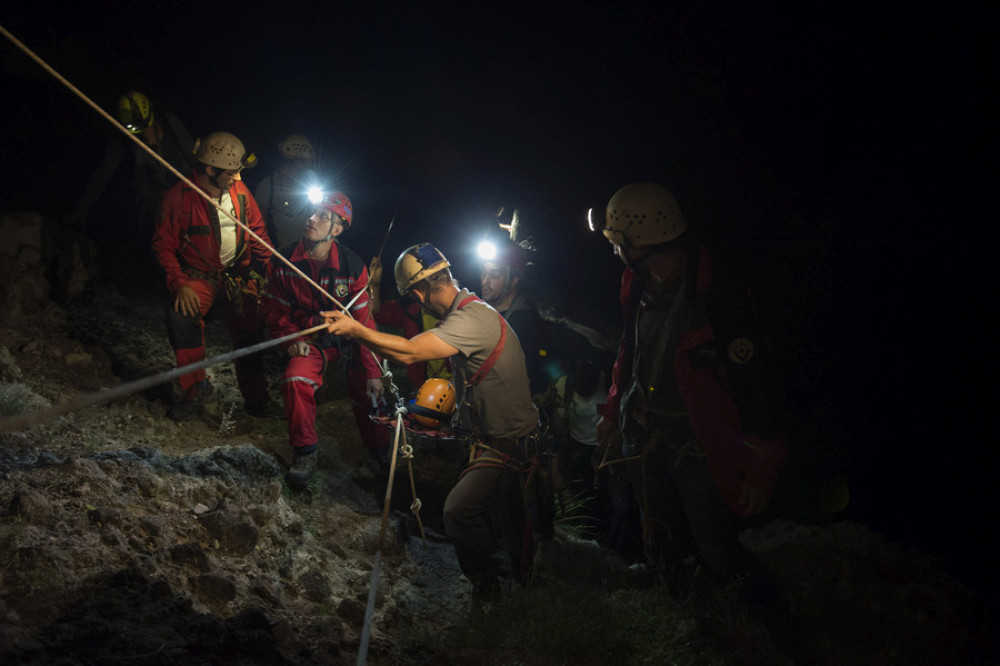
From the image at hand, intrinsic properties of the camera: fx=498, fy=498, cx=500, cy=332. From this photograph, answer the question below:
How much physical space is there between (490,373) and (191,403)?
359 centimetres

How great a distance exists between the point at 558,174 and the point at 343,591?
24.2ft

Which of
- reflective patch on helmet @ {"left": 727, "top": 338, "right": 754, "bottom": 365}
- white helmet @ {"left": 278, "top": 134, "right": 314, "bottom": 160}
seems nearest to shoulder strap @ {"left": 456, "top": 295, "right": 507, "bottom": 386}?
reflective patch on helmet @ {"left": 727, "top": 338, "right": 754, "bottom": 365}

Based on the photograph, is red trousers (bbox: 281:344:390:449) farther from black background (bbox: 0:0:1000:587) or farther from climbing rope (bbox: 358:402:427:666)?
black background (bbox: 0:0:1000:587)

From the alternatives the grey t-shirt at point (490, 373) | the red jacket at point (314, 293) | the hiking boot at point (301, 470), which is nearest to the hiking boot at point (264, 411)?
the red jacket at point (314, 293)

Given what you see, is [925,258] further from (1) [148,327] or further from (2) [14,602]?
(1) [148,327]

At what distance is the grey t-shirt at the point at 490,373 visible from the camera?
149 inches

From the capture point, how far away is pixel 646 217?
3.69m

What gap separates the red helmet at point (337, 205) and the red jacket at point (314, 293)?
0.33 meters

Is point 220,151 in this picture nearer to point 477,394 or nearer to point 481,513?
point 477,394

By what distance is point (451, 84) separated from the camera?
412 inches

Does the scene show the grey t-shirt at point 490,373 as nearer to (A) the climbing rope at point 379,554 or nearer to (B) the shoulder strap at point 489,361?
(B) the shoulder strap at point 489,361

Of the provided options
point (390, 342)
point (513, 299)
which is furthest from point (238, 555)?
point (513, 299)

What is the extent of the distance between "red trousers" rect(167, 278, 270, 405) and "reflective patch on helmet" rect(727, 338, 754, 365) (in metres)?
4.89

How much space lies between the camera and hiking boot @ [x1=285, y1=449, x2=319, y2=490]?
14.4ft
